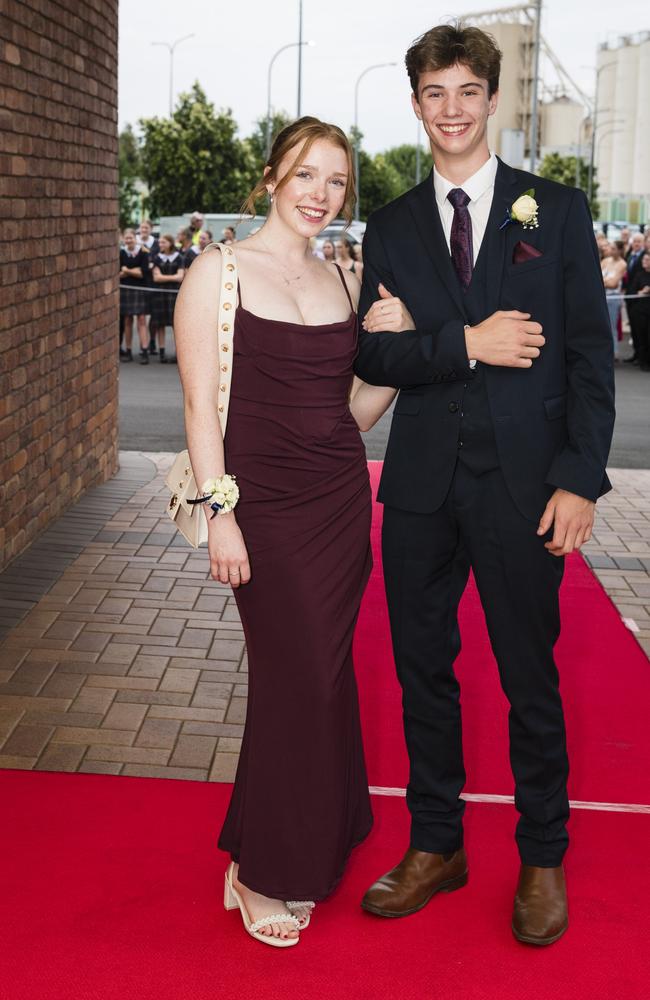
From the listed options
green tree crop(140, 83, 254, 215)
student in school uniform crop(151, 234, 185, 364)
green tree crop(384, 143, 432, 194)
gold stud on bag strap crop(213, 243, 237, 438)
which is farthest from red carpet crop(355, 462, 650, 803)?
green tree crop(384, 143, 432, 194)

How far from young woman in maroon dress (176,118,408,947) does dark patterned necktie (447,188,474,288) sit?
284 mm

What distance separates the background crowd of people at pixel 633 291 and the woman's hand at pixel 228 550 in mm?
15438

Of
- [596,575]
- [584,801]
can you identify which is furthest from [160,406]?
[584,801]

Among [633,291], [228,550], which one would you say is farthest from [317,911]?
[633,291]

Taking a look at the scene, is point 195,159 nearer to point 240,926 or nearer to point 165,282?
point 165,282

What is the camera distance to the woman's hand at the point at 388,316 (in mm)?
3156

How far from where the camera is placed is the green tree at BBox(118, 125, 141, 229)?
63281 mm

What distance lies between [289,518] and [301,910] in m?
1.02

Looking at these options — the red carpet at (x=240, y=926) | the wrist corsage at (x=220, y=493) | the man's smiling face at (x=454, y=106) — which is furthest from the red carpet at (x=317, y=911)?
the man's smiling face at (x=454, y=106)

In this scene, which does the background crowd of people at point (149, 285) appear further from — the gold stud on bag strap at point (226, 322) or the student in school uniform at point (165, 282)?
the gold stud on bag strap at point (226, 322)

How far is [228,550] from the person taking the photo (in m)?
3.12

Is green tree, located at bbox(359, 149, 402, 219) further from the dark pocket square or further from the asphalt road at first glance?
the dark pocket square

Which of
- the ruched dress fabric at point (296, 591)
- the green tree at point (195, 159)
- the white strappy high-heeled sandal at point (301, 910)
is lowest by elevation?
the white strappy high-heeled sandal at point (301, 910)

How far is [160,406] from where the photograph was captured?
14070 mm
